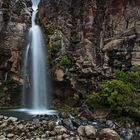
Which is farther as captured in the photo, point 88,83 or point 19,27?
point 19,27

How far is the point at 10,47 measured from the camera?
95.5ft

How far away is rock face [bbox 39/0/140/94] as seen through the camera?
90.5 ft

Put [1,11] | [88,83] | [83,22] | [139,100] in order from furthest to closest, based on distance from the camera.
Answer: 1. [83,22]
2. [1,11]
3. [88,83]
4. [139,100]

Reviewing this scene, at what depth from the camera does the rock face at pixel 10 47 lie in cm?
2842

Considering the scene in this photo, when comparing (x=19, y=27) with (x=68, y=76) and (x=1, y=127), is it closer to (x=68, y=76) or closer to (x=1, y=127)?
(x=68, y=76)

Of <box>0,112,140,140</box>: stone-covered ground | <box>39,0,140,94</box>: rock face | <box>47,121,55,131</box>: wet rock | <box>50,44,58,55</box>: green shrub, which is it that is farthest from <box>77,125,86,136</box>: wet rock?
<box>50,44,58,55</box>: green shrub

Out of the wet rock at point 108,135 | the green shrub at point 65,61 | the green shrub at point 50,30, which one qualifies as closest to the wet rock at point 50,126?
the wet rock at point 108,135

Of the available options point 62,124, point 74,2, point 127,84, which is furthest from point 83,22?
point 62,124

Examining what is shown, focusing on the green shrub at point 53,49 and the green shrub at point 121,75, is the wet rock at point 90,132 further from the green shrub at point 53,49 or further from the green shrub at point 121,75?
the green shrub at point 53,49

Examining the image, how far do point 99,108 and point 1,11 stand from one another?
12.6 metres

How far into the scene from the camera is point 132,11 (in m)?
29.2

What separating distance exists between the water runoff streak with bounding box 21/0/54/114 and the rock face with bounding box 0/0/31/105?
2.29 ft

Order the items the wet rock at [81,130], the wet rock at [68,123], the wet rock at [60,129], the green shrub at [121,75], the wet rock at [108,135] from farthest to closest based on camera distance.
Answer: the green shrub at [121,75]
the wet rock at [68,123]
the wet rock at [81,130]
the wet rock at [60,129]
the wet rock at [108,135]

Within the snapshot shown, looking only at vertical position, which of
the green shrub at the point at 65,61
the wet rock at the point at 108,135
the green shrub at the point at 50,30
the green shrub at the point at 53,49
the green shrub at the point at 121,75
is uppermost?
the green shrub at the point at 50,30
